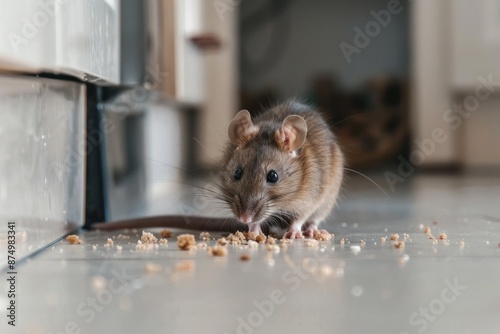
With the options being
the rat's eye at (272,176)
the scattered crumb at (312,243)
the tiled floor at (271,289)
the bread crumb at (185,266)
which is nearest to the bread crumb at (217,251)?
the tiled floor at (271,289)

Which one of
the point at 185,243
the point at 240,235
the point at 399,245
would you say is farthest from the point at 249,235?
the point at 399,245

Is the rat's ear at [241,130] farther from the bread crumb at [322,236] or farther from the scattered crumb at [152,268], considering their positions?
Result: the scattered crumb at [152,268]

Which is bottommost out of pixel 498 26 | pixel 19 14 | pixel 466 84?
pixel 19 14

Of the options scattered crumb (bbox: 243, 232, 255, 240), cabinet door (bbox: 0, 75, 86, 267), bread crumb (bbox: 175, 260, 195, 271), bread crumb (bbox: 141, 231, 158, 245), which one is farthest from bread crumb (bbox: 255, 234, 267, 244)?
cabinet door (bbox: 0, 75, 86, 267)

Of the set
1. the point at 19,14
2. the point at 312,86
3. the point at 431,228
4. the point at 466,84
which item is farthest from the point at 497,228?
the point at 312,86

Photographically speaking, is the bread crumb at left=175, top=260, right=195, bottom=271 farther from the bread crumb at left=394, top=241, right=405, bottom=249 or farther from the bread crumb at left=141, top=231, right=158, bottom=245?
the bread crumb at left=394, top=241, right=405, bottom=249

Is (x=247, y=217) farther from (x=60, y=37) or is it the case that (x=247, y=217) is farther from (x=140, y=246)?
(x=60, y=37)

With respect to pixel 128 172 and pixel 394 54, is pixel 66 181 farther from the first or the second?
pixel 394 54
